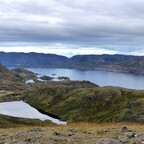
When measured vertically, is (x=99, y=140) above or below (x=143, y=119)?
above

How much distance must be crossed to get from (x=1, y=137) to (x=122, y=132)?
9856mm

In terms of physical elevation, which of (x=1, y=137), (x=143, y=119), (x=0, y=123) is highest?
(x=1, y=137)

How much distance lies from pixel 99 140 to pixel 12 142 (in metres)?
6.24

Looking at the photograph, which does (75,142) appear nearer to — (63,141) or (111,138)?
(63,141)

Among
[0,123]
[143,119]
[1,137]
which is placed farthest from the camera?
[143,119]

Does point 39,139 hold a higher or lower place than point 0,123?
higher

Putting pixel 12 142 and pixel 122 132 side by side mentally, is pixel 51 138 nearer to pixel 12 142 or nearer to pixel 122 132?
pixel 12 142

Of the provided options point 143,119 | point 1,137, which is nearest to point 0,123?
point 1,137

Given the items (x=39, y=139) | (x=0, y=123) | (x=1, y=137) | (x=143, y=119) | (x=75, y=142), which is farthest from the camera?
(x=143, y=119)

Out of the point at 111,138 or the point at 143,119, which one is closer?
the point at 111,138

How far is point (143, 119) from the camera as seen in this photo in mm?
198250

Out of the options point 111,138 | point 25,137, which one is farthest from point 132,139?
point 25,137

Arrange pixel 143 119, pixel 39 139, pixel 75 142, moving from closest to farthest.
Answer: pixel 75 142 < pixel 39 139 < pixel 143 119

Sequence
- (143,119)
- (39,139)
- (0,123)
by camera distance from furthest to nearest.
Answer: (143,119) → (0,123) → (39,139)
